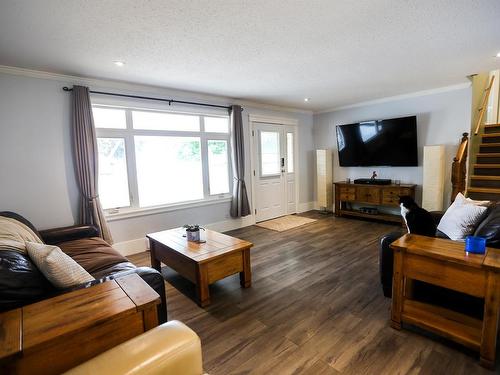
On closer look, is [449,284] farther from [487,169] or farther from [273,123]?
[273,123]

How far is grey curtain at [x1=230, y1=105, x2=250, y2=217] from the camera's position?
4.59 metres

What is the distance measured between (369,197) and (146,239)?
13.4ft

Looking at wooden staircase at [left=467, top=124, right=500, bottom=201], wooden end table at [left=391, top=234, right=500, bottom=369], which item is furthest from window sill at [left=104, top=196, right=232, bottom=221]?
wooden staircase at [left=467, top=124, right=500, bottom=201]

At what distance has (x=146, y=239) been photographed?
12.8 ft

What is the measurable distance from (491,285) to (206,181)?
147 inches

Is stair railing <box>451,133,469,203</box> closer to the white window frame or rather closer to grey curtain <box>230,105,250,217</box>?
grey curtain <box>230,105,250,217</box>

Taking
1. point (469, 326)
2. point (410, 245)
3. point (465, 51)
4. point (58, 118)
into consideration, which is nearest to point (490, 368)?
point (469, 326)

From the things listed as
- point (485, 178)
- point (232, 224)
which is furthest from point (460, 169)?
point (232, 224)

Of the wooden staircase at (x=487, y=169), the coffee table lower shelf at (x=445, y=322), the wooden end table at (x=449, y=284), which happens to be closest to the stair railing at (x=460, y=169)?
the wooden staircase at (x=487, y=169)

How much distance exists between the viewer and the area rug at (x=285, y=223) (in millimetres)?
4889

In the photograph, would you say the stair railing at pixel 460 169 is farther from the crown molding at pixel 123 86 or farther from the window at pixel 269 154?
the crown molding at pixel 123 86

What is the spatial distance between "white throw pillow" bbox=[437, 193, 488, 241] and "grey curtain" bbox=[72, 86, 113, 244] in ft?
12.5

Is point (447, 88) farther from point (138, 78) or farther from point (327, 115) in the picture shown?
point (138, 78)

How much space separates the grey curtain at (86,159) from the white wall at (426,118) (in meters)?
4.80
